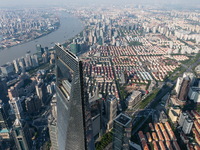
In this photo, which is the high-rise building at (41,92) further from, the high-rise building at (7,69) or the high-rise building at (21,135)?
the high-rise building at (7,69)

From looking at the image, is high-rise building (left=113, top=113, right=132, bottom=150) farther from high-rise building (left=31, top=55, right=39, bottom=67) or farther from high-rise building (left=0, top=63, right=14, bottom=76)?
high-rise building (left=31, top=55, right=39, bottom=67)

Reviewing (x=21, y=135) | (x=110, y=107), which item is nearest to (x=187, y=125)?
(x=110, y=107)

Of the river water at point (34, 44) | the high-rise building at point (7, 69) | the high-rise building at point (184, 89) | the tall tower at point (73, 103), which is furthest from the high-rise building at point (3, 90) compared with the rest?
the high-rise building at point (184, 89)

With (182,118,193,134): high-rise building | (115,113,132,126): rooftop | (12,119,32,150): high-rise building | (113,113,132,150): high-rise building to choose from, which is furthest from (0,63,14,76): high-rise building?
(182,118,193,134): high-rise building

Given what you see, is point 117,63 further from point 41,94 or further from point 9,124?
point 9,124

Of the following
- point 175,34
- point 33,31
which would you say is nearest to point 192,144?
point 175,34

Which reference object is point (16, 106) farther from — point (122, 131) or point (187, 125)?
point (187, 125)
